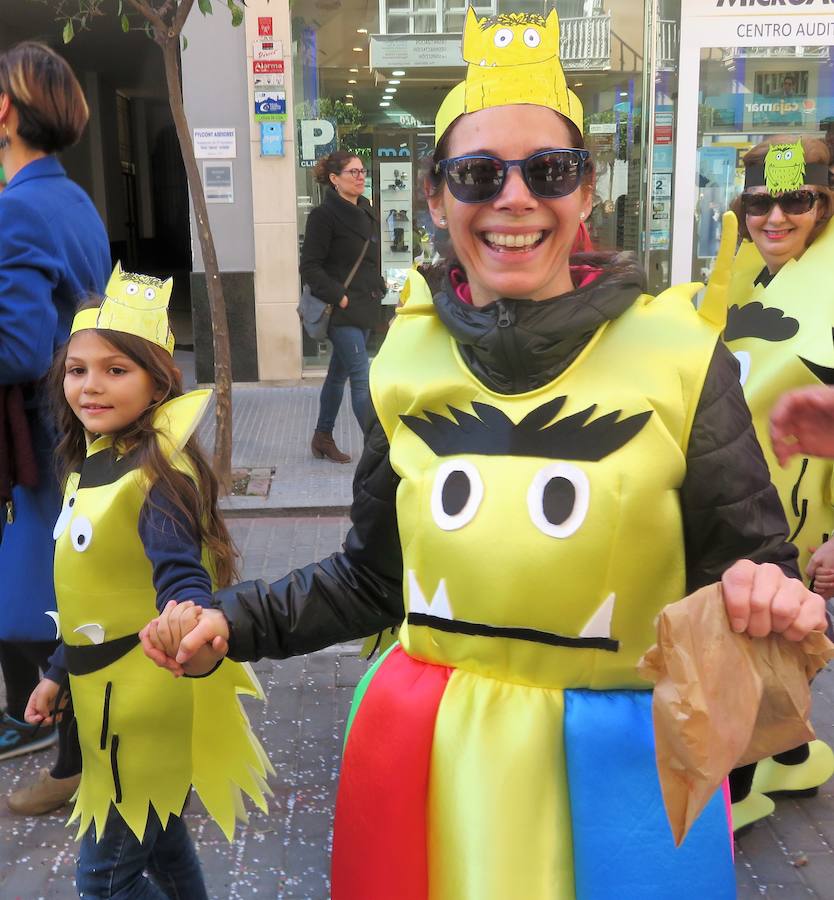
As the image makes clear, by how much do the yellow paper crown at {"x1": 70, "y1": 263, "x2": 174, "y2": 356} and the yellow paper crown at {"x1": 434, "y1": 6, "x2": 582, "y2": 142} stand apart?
1.10 m

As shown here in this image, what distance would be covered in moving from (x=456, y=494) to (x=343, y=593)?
363 mm

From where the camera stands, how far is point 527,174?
1.57 metres

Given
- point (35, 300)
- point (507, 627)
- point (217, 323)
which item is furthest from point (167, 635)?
point (217, 323)

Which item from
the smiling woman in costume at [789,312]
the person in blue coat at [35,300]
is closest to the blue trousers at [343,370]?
the person in blue coat at [35,300]

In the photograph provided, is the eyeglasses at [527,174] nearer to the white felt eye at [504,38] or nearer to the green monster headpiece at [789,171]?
the white felt eye at [504,38]

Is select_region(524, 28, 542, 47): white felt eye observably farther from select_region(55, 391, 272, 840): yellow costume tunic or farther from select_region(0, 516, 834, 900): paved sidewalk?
select_region(0, 516, 834, 900): paved sidewalk

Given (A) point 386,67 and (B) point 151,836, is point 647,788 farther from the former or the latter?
(A) point 386,67

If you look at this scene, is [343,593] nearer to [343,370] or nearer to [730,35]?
[343,370]

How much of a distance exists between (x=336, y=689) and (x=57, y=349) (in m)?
1.80

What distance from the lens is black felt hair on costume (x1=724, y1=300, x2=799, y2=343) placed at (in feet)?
9.03

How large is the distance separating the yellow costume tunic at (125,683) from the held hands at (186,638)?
624mm

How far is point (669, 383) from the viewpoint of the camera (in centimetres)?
150

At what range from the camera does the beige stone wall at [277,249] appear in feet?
32.3

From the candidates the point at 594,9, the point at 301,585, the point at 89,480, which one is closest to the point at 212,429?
the point at 594,9
